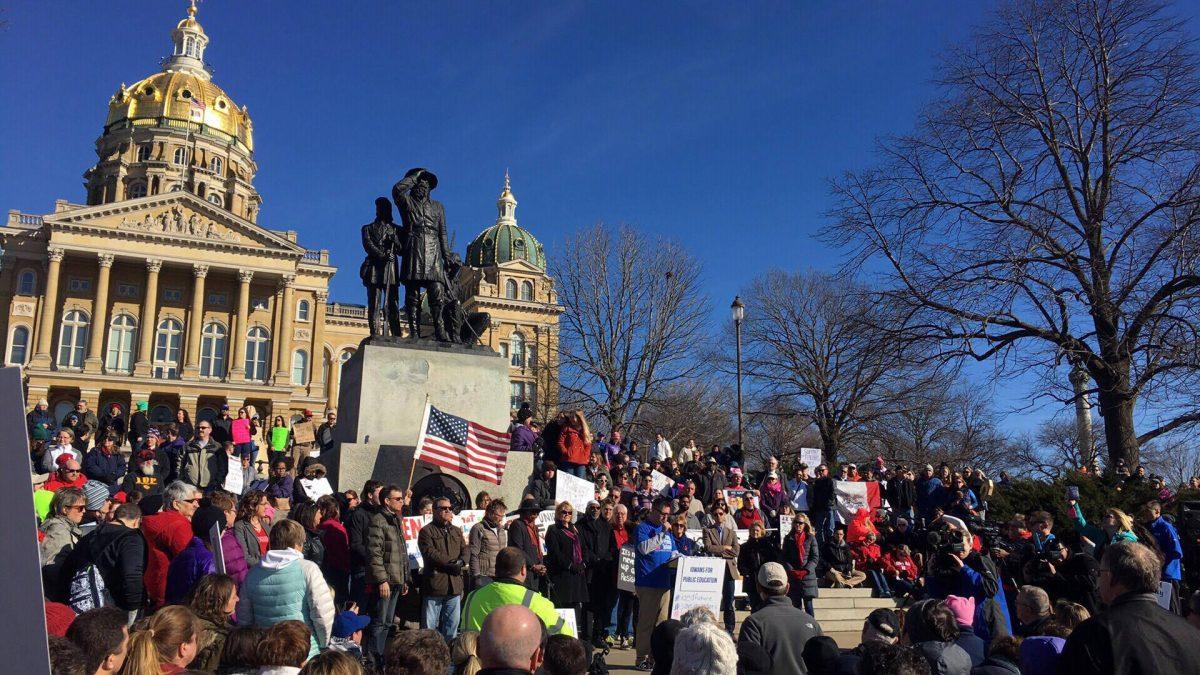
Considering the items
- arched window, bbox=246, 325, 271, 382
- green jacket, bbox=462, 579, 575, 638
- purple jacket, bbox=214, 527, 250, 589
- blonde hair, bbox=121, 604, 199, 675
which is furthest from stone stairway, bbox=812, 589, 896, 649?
arched window, bbox=246, 325, 271, 382

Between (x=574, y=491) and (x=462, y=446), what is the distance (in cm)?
219

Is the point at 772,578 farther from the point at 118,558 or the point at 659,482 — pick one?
the point at 659,482

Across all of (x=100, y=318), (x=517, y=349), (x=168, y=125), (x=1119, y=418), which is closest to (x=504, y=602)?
(x=1119, y=418)

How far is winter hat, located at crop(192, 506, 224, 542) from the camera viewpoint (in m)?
7.18

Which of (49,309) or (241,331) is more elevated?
(49,309)

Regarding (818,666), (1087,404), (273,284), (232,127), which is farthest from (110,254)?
(818,666)

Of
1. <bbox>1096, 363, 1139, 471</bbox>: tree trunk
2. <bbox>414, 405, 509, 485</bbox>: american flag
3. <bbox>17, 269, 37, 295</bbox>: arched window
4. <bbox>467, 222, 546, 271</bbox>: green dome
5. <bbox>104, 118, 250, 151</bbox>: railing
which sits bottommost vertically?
<bbox>414, 405, 509, 485</bbox>: american flag

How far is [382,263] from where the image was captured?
1368 centimetres

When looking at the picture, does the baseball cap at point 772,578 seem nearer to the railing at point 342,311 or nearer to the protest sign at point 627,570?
the protest sign at point 627,570

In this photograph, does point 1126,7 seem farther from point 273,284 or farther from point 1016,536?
point 273,284

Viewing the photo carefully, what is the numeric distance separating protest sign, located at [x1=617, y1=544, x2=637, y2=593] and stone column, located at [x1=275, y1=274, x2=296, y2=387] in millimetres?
61162

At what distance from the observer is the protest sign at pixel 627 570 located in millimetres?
10789

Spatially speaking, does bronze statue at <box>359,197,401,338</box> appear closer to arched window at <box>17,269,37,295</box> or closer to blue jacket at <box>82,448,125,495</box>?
blue jacket at <box>82,448,125,495</box>

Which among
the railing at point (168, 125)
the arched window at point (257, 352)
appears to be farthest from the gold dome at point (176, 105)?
the arched window at point (257, 352)
